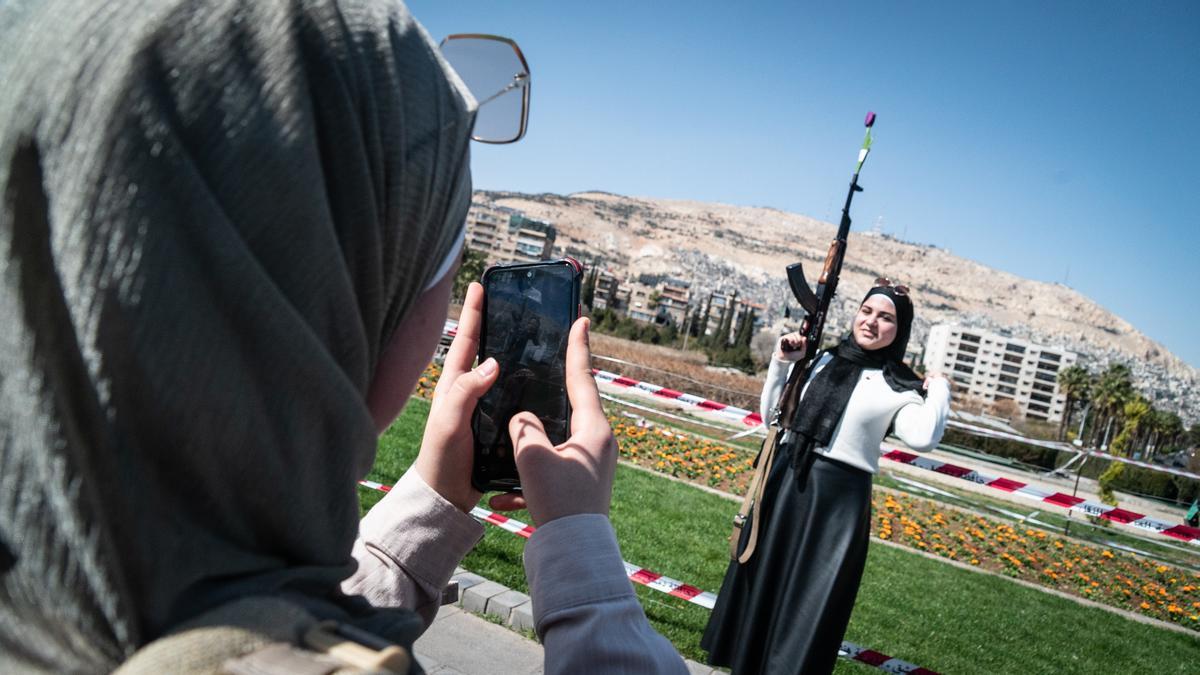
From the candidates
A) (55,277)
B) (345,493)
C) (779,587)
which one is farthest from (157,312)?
(779,587)

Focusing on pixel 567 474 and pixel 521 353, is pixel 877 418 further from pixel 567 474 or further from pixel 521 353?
pixel 567 474

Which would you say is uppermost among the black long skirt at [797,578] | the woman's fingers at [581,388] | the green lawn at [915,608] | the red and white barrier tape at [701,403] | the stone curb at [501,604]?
the woman's fingers at [581,388]

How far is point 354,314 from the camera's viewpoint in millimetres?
666

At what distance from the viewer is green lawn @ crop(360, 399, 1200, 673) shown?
5.69m

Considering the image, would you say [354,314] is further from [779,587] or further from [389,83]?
[779,587]

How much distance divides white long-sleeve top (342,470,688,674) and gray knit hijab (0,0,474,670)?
1.06 feet

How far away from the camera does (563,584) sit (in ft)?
3.05

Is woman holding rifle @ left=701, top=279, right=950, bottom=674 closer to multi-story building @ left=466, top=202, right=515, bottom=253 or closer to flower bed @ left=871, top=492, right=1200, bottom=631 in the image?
flower bed @ left=871, top=492, right=1200, bottom=631

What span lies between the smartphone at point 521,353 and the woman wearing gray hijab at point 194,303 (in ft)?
1.74

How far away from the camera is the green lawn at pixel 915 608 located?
569 cm

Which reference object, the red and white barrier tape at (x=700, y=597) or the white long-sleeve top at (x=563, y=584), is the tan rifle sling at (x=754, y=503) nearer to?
the red and white barrier tape at (x=700, y=597)

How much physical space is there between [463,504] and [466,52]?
31.0 inches

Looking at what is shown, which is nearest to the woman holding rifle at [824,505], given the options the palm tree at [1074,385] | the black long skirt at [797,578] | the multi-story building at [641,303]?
the black long skirt at [797,578]

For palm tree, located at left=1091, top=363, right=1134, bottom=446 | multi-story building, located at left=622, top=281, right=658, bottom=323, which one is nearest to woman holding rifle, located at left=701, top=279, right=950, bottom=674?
palm tree, located at left=1091, top=363, right=1134, bottom=446
